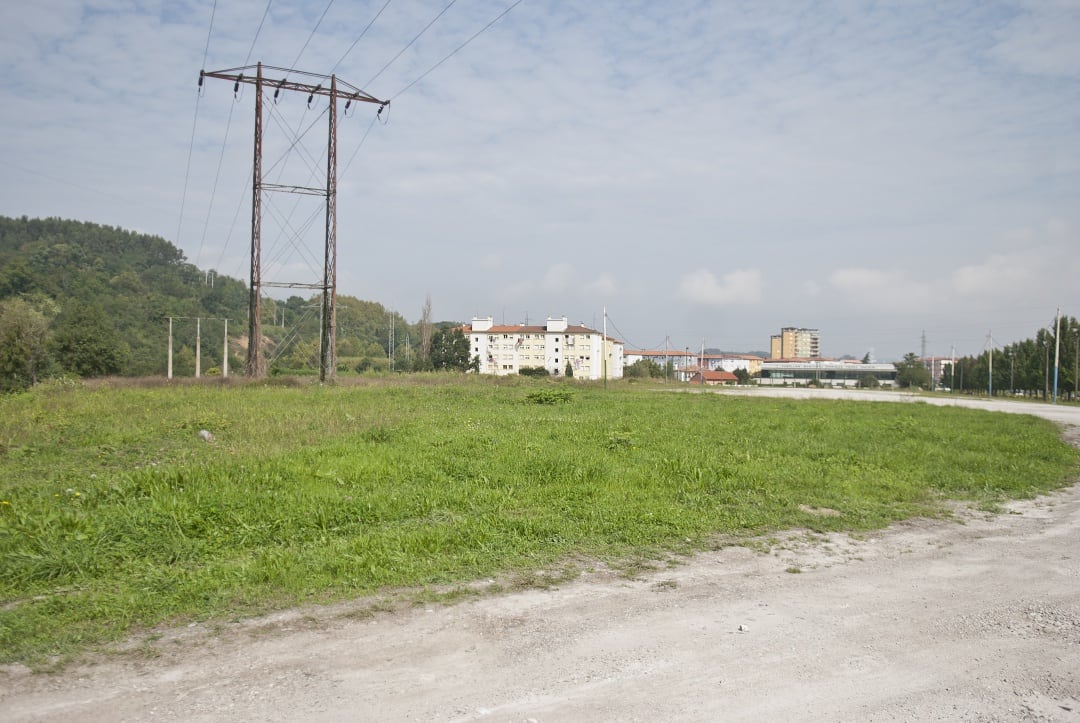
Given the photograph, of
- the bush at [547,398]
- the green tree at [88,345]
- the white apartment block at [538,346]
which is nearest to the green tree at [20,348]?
the green tree at [88,345]

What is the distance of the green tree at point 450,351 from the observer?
7969cm

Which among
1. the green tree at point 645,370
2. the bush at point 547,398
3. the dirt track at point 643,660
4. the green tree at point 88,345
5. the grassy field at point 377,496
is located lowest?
the dirt track at point 643,660

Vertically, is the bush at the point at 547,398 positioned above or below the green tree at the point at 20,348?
below

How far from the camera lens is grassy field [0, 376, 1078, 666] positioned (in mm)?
5344

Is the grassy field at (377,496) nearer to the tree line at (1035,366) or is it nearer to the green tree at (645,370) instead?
the tree line at (1035,366)

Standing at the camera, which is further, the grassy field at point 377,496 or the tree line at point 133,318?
the tree line at point 133,318

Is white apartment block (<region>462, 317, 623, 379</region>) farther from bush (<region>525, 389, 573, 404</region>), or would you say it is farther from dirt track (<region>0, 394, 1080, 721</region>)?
dirt track (<region>0, 394, 1080, 721</region>)

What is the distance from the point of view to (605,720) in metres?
3.43

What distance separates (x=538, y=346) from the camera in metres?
118

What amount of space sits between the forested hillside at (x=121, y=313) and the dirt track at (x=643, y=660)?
27.9 metres

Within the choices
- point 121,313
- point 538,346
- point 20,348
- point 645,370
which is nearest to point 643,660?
point 20,348

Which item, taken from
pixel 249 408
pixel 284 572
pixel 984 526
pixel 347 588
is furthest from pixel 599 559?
pixel 249 408

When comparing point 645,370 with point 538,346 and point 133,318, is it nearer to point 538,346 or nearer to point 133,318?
point 538,346

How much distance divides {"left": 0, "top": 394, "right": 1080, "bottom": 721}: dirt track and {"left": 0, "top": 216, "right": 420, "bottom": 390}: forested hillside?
1097 inches
